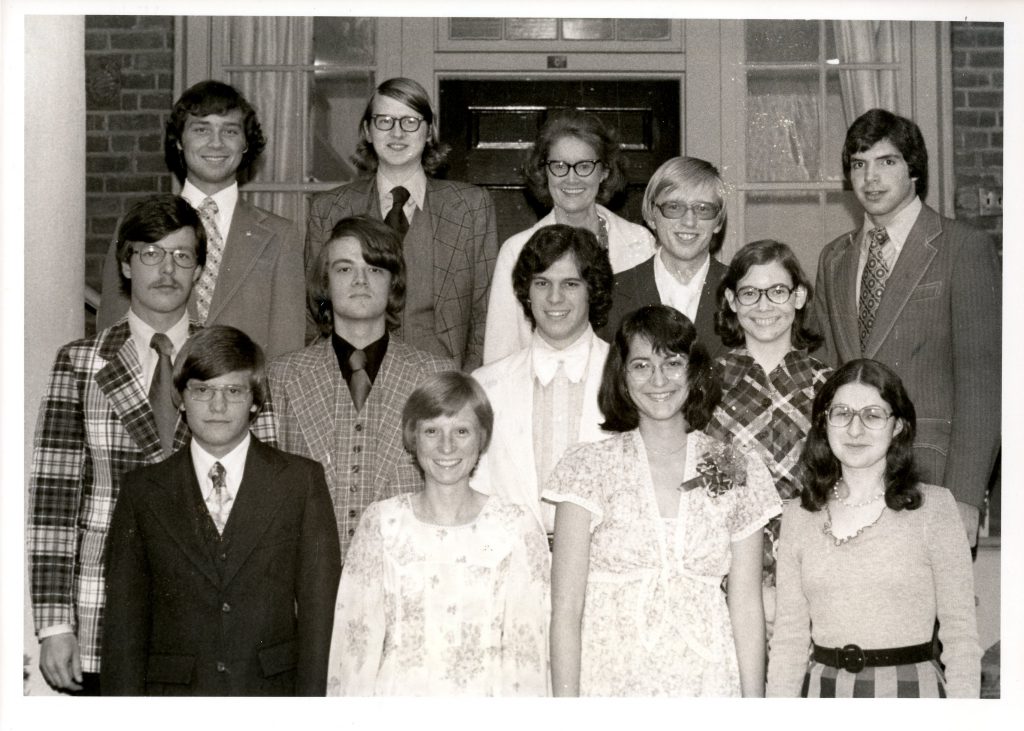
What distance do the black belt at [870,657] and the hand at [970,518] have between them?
0.44 metres

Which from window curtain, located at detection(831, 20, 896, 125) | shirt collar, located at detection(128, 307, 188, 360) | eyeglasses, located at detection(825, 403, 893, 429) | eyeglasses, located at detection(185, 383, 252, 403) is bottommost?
eyeglasses, located at detection(825, 403, 893, 429)

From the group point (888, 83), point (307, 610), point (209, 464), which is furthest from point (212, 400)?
point (888, 83)

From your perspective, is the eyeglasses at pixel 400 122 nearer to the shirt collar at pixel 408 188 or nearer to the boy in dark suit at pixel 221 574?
the shirt collar at pixel 408 188

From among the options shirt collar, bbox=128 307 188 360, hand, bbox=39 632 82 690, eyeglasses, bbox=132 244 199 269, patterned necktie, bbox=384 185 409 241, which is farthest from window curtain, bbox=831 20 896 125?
hand, bbox=39 632 82 690

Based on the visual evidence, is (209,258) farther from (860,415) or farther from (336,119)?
(860,415)

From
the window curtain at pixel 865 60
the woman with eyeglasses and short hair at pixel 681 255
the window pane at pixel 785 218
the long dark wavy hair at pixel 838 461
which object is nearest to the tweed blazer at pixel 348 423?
the woman with eyeglasses and short hair at pixel 681 255

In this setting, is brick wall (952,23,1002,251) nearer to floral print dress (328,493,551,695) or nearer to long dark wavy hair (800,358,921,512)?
long dark wavy hair (800,358,921,512)

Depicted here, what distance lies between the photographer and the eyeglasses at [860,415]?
3354 millimetres

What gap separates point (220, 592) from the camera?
330cm

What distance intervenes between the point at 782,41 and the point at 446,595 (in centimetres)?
234

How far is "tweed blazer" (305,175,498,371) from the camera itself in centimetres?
385

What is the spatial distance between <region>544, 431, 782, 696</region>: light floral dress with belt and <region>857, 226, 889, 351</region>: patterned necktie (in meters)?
0.75

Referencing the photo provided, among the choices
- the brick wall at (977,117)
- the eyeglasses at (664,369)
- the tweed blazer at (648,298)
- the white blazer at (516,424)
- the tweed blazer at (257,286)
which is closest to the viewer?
the eyeglasses at (664,369)

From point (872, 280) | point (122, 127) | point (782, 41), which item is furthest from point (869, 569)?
point (122, 127)
